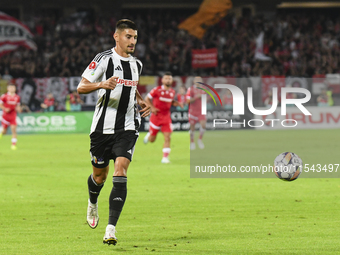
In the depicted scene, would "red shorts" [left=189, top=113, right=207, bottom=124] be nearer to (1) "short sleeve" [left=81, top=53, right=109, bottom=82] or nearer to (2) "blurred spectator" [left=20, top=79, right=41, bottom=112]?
(2) "blurred spectator" [left=20, top=79, right=41, bottom=112]

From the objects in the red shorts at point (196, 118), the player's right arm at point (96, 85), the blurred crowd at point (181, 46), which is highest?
the blurred crowd at point (181, 46)

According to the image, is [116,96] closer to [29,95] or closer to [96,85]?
[96,85]

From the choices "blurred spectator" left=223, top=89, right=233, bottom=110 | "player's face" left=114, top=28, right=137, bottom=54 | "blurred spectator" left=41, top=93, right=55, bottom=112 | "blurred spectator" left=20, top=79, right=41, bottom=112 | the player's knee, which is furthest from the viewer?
"blurred spectator" left=223, top=89, right=233, bottom=110

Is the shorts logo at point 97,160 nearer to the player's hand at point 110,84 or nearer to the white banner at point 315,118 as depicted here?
the player's hand at point 110,84

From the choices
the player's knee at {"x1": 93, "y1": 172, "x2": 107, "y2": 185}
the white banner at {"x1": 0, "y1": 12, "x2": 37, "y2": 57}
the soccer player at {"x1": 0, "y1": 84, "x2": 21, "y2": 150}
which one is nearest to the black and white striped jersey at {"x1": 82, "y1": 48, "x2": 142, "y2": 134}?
the player's knee at {"x1": 93, "y1": 172, "x2": 107, "y2": 185}

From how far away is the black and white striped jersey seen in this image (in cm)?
599

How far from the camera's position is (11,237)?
6.17m

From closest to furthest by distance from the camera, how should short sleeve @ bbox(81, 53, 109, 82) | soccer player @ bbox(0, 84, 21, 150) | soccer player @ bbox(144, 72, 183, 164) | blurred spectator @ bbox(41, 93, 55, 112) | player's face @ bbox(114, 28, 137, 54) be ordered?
short sleeve @ bbox(81, 53, 109, 82) < player's face @ bbox(114, 28, 137, 54) < soccer player @ bbox(144, 72, 183, 164) < soccer player @ bbox(0, 84, 21, 150) < blurred spectator @ bbox(41, 93, 55, 112)

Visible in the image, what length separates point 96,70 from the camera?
19.3 ft

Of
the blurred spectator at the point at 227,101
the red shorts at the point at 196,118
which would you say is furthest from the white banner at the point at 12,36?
the red shorts at the point at 196,118

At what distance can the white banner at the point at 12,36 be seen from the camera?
109 ft

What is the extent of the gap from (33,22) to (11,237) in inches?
1213

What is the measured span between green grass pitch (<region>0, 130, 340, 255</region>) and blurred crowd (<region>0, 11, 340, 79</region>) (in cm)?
1804

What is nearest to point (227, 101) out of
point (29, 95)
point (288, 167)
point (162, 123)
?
point (29, 95)
